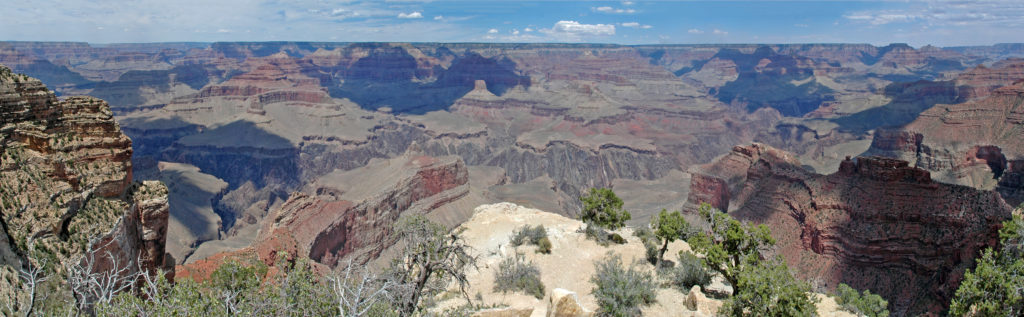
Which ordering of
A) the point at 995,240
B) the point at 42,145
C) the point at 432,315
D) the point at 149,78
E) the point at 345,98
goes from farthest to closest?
the point at 345,98 → the point at 149,78 → the point at 995,240 → the point at 42,145 → the point at 432,315

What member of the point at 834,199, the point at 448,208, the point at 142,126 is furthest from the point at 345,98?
the point at 834,199

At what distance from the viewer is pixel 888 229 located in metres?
32.0

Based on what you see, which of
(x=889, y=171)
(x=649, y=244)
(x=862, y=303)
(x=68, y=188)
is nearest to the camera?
(x=68, y=188)

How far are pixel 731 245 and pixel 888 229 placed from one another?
19.6m

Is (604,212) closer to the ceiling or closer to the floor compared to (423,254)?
closer to the floor

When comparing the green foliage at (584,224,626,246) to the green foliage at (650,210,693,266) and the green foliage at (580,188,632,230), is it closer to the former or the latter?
the green foliage at (580,188,632,230)

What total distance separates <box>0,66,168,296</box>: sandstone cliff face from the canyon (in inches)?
5.4

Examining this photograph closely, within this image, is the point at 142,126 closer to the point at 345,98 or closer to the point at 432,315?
the point at 345,98

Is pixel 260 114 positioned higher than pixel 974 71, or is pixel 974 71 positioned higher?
pixel 974 71

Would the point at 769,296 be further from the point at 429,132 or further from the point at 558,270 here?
the point at 429,132

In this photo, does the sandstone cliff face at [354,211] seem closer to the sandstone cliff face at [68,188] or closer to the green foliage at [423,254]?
the sandstone cliff face at [68,188]

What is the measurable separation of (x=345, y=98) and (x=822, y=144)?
496ft

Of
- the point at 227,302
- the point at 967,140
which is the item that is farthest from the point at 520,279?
the point at 967,140

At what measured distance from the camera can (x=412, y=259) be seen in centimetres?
1788
